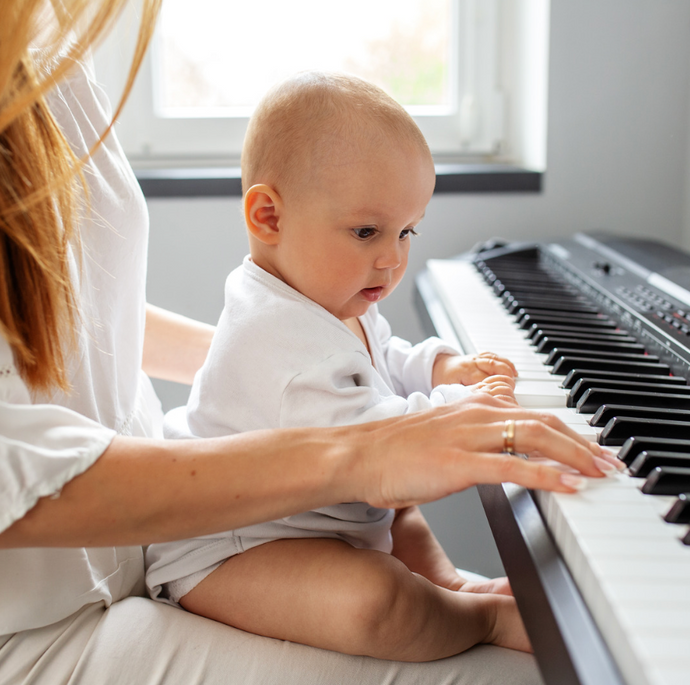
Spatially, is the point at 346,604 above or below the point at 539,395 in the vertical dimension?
below

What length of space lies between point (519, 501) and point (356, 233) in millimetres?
376

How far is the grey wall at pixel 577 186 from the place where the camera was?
185 cm

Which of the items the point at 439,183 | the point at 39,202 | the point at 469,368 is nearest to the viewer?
the point at 39,202

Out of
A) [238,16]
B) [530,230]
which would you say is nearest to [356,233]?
[530,230]

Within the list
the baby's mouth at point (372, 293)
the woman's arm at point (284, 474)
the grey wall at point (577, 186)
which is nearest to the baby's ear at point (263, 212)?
the baby's mouth at point (372, 293)

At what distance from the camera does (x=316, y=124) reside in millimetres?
854

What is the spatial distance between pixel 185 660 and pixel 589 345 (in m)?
→ 0.64

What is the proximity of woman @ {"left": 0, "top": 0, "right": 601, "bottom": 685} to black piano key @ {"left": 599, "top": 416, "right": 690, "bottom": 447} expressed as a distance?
0.26 ft

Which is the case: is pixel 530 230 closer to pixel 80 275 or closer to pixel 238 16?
pixel 238 16

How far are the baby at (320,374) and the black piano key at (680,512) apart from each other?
29cm

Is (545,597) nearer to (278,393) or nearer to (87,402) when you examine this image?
(278,393)

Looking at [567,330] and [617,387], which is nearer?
[617,387]

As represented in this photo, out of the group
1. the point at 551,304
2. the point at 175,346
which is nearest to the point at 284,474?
the point at 175,346

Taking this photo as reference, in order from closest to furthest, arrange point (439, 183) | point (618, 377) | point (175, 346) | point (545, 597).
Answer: point (545, 597), point (618, 377), point (175, 346), point (439, 183)
